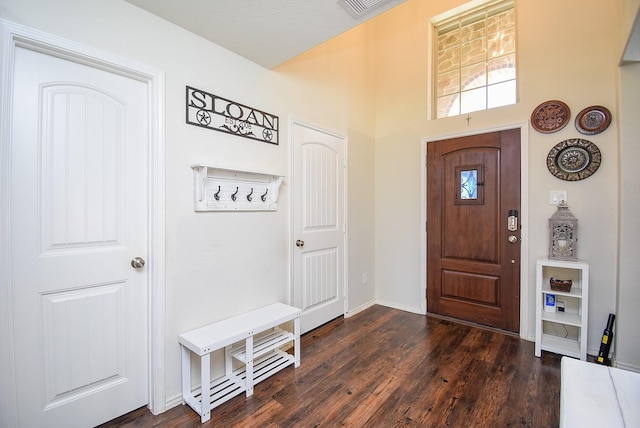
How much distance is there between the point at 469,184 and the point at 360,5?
2.12 meters

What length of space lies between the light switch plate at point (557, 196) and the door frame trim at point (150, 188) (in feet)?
10.4

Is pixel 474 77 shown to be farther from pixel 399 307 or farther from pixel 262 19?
pixel 399 307

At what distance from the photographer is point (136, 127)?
174 centimetres

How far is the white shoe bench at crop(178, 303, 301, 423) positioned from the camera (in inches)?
67.4

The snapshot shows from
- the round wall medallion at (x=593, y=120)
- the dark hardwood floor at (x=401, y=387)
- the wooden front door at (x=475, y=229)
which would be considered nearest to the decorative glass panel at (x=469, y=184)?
the wooden front door at (x=475, y=229)

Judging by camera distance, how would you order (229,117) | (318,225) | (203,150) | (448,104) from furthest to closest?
1. (448,104)
2. (318,225)
3. (229,117)
4. (203,150)

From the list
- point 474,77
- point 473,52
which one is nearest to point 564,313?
point 474,77

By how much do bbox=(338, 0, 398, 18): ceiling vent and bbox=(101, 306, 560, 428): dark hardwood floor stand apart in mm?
2414

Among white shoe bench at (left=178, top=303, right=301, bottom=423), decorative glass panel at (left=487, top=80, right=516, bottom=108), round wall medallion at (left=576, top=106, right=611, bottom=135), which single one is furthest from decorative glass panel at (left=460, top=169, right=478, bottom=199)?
white shoe bench at (left=178, top=303, right=301, bottom=423)

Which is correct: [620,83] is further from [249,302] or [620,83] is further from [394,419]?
[249,302]

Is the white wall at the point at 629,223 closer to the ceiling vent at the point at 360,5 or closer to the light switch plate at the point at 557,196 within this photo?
the light switch plate at the point at 557,196

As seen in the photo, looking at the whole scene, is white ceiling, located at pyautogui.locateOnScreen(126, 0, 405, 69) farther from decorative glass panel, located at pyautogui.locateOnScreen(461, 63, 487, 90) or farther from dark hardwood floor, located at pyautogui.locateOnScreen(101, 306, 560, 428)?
dark hardwood floor, located at pyautogui.locateOnScreen(101, 306, 560, 428)

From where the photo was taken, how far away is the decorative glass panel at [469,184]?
9.81ft

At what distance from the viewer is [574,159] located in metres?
2.47
